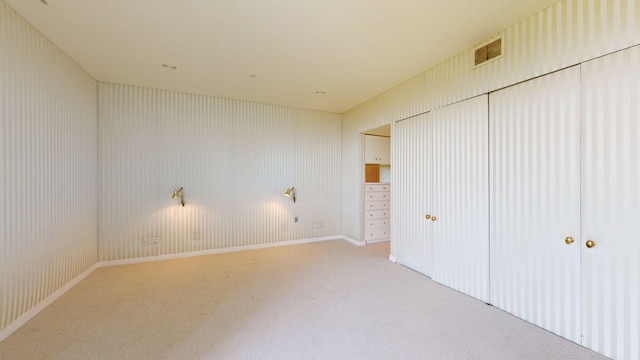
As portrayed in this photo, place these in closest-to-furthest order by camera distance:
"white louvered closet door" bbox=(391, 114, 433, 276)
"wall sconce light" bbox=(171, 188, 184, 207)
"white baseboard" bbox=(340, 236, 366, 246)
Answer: "white louvered closet door" bbox=(391, 114, 433, 276)
"wall sconce light" bbox=(171, 188, 184, 207)
"white baseboard" bbox=(340, 236, 366, 246)

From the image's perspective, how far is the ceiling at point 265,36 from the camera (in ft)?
6.98

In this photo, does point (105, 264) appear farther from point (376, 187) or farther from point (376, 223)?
point (376, 187)

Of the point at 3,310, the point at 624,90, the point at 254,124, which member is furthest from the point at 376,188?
the point at 3,310

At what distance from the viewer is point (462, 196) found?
2875mm

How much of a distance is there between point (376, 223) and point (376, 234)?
22 centimetres

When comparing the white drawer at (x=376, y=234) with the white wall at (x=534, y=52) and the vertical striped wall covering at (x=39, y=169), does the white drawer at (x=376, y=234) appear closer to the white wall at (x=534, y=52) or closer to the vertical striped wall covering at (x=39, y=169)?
the white wall at (x=534, y=52)

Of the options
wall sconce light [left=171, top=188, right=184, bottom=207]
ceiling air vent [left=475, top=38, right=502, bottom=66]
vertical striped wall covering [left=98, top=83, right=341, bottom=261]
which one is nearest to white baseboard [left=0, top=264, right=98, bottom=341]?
vertical striped wall covering [left=98, top=83, right=341, bottom=261]

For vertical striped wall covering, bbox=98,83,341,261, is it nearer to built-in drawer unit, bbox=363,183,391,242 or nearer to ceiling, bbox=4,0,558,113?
ceiling, bbox=4,0,558,113

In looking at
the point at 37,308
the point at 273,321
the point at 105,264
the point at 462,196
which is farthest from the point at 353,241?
the point at 37,308

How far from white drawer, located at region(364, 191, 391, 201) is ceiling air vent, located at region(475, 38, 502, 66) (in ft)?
9.27

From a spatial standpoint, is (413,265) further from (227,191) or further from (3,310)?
(3,310)

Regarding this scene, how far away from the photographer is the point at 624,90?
1743mm

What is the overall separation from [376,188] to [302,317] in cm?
320

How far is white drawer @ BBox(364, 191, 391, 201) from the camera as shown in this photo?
4909mm
